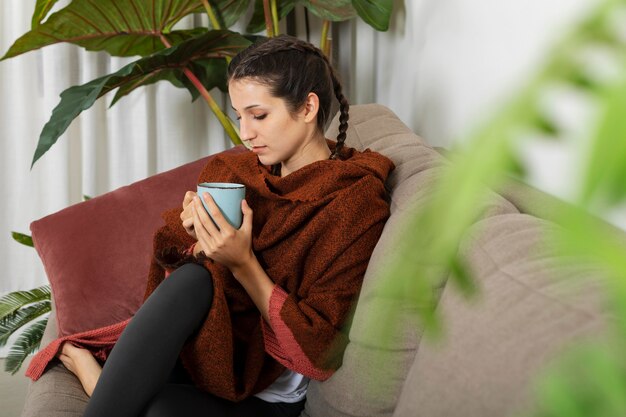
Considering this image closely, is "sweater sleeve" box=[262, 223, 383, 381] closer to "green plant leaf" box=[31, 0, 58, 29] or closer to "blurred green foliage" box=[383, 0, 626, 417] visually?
"blurred green foliage" box=[383, 0, 626, 417]

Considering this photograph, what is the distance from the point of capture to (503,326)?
0.80 m

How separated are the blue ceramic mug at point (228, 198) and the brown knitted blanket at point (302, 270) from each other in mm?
95

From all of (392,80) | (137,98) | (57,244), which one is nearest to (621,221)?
(57,244)

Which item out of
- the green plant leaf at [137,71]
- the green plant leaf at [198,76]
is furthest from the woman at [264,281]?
the green plant leaf at [198,76]

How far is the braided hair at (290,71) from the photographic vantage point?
1.47 m

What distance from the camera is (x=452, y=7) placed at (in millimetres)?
1938

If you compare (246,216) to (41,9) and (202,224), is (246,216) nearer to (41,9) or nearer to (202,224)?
(202,224)

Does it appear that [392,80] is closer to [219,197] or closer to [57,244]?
[57,244]

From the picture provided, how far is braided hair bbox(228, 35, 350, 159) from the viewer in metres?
1.47

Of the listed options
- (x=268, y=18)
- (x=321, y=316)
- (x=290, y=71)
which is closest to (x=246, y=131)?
(x=290, y=71)

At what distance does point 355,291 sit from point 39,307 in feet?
4.68

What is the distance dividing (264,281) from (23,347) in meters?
1.26

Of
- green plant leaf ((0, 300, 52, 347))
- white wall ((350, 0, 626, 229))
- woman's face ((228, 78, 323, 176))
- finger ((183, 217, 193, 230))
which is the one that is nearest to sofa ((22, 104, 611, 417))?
white wall ((350, 0, 626, 229))

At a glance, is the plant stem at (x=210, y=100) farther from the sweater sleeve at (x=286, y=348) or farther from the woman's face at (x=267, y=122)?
the sweater sleeve at (x=286, y=348)
